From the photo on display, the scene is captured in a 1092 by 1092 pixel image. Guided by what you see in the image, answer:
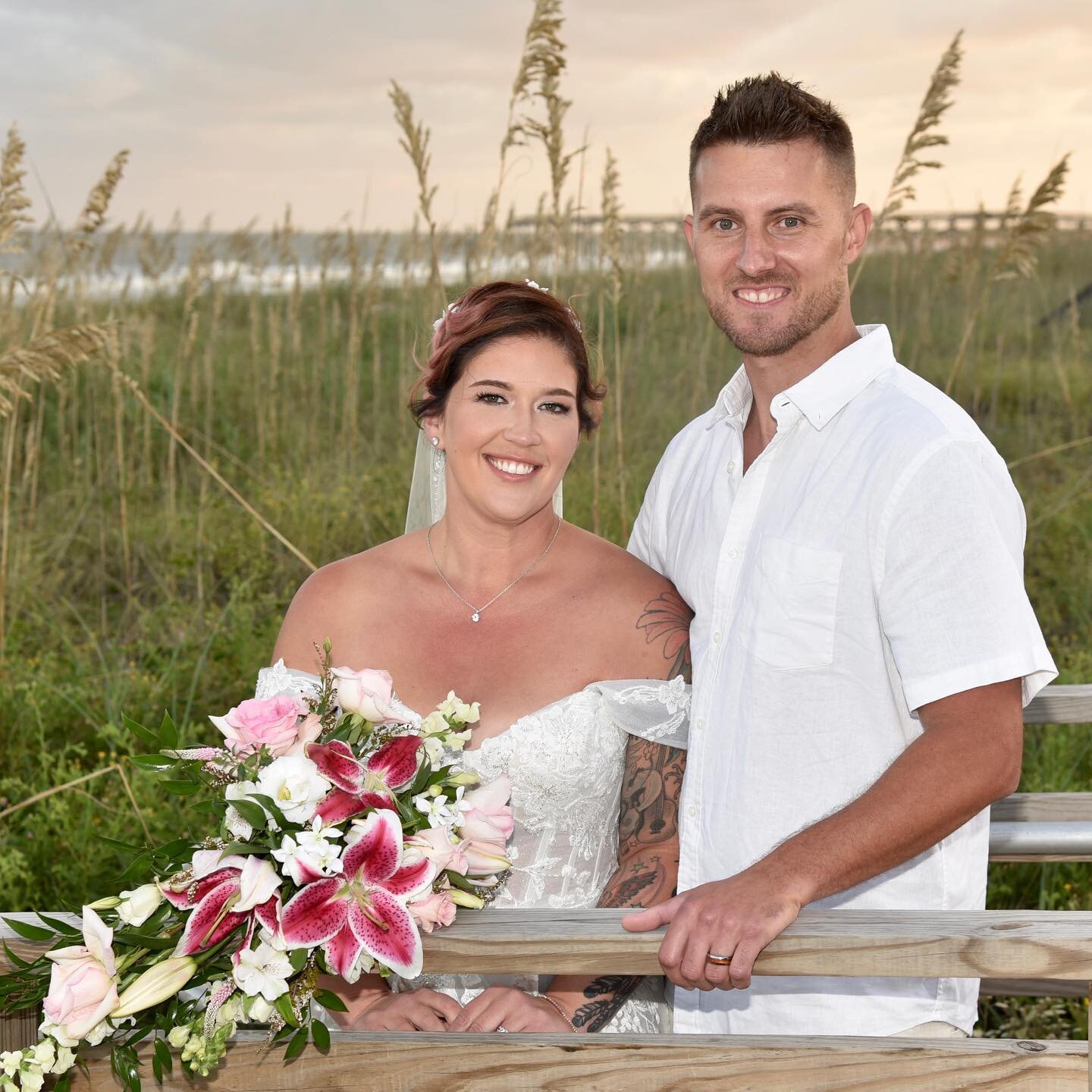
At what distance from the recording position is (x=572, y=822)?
9.19 feet

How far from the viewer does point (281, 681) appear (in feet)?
8.78

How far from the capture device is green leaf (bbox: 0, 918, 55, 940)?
1734 millimetres

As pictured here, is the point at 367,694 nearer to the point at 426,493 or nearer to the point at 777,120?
the point at 777,120

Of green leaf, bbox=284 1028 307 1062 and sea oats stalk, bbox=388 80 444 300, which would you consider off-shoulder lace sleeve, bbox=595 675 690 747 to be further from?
sea oats stalk, bbox=388 80 444 300

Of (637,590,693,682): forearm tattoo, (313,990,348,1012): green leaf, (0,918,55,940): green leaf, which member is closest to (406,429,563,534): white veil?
(637,590,693,682): forearm tattoo

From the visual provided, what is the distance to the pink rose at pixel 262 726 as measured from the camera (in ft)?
5.68

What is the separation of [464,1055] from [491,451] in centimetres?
140

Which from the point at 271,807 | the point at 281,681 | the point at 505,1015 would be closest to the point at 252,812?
the point at 271,807

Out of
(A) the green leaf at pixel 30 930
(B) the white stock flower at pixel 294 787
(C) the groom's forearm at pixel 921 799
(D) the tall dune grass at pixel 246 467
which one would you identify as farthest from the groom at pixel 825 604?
(D) the tall dune grass at pixel 246 467

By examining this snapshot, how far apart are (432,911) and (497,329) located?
1.51 m

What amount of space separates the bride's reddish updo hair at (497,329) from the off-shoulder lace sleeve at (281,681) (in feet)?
2.23

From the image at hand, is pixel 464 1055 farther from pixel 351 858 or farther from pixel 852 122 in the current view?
pixel 852 122

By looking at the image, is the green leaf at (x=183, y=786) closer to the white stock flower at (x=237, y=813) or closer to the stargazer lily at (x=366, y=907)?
the white stock flower at (x=237, y=813)

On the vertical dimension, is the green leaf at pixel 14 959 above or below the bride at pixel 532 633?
below
